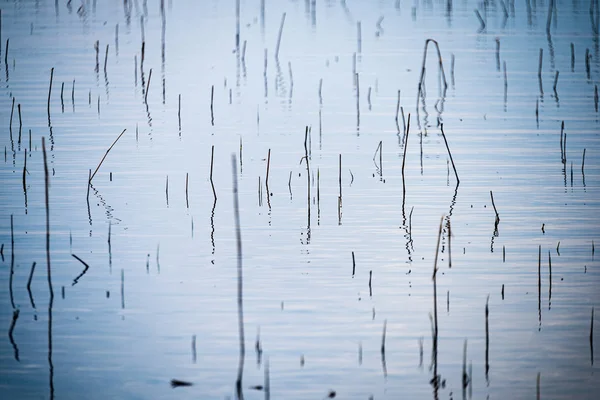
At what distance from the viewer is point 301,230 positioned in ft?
26.9

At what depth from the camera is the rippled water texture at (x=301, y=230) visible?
5.60 meters

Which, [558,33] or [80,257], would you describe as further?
[558,33]

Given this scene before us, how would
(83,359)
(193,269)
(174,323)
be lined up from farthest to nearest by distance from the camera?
(193,269) → (174,323) → (83,359)

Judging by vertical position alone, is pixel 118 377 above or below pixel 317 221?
below

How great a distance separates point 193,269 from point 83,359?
1.65 m

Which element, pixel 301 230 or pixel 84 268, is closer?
pixel 84 268

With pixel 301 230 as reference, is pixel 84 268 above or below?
below

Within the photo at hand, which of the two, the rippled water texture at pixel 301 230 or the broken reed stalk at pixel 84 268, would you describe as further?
the broken reed stalk at pixel 84 268

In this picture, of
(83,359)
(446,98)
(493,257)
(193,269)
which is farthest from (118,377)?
(446,98)

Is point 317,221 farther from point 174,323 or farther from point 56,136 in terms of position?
point 56,136

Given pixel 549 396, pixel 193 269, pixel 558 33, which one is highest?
pixel 558 33

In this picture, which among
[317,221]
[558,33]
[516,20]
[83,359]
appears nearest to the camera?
[83,359]

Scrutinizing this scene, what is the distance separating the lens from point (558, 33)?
20922 mm

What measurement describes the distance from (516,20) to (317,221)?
16.3 metres
